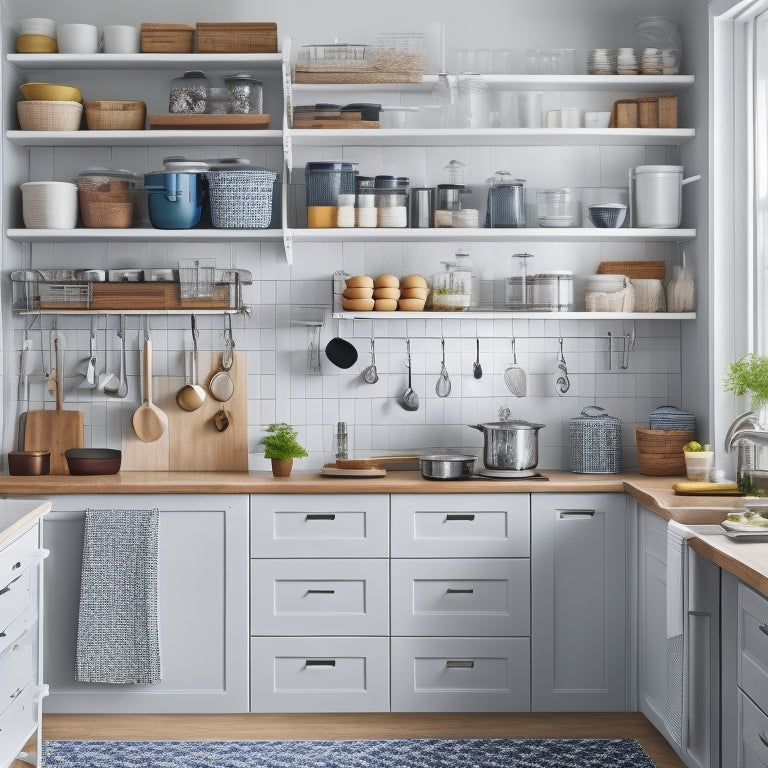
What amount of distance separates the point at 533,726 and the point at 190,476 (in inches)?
63.8

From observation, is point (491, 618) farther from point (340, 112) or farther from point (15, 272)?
point (15, 272)

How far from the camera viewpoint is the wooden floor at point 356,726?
3.58m

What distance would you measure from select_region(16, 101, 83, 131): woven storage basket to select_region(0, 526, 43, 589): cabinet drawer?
1723 millimetres

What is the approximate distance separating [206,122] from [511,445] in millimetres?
1757

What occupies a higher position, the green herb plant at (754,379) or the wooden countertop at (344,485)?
the green herb plant at (754,379)

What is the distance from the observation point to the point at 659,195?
4.00m

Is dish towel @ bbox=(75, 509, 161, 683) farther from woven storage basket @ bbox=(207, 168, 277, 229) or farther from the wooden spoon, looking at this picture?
woven storage basket @ bbox=(207, 168, 277, 229)

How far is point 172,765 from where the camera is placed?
3.31 m

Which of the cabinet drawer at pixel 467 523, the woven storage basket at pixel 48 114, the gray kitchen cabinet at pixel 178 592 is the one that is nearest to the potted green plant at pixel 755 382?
the cabinet drawer at pixel 467 523

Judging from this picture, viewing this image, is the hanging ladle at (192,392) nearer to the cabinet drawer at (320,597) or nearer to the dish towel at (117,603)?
the dish towel at (117,603)

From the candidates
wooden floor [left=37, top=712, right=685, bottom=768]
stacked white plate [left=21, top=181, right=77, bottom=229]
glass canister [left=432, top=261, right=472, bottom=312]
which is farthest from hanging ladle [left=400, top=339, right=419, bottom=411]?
stacked white plate [left=21, top=181, right=77, bottom=229]

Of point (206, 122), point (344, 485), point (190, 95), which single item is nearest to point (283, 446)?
point (344, 485)

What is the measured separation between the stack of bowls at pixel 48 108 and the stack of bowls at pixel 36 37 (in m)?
0.15

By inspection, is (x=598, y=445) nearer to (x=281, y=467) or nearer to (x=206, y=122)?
(x=281, y=467)
